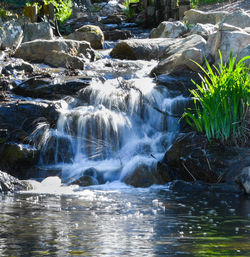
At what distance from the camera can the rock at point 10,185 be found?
6.49 metres

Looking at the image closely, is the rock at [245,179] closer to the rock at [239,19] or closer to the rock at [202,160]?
the rock at [202,160]

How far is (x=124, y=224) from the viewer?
4.35 m

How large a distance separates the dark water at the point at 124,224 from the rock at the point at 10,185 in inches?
15.3

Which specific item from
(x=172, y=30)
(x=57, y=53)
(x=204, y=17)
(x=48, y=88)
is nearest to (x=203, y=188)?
(x=48, y=88)

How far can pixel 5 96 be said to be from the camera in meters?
9.47

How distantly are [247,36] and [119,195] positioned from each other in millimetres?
5349

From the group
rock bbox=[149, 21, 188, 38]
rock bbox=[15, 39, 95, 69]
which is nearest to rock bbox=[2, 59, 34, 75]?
rock bbox=[15, 39, 95, 69]

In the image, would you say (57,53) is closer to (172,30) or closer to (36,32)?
(36,32)

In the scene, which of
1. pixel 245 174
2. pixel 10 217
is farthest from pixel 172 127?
pixel 10 217

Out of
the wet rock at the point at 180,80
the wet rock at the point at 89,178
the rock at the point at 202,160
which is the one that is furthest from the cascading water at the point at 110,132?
the rock at the point at 202,160

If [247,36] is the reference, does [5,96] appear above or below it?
below

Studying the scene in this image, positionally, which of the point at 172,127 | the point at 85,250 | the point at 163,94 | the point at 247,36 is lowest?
the point at 85,250

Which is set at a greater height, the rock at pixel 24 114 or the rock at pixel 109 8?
the rock at pixel 109 8

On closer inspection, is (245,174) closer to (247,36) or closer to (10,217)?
(10,217)
